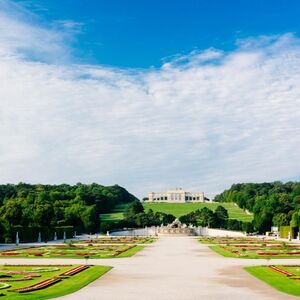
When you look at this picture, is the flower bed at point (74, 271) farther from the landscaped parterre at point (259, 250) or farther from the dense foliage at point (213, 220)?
the dense foliage at point (213, 220)

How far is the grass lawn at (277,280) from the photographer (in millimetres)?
16781

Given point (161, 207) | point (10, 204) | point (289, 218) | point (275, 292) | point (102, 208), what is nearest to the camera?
point (275, 292)

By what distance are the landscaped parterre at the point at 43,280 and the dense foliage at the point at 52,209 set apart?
34.2m

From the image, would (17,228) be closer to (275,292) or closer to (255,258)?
(255,258)

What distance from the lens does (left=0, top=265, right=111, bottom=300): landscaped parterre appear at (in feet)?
52.5

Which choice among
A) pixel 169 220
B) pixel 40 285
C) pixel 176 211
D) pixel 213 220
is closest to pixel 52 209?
pixel 213 220

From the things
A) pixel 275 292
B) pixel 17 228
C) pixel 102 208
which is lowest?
pixel 275 292

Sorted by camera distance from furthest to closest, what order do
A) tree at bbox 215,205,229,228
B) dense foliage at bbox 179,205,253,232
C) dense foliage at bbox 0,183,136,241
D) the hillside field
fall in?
1. the hillside field
2. tree at bbox 215,205,229,228
3. dense foliage at bbox 179,205,253,232
4. dense foliage at bbox 0,183,136,241

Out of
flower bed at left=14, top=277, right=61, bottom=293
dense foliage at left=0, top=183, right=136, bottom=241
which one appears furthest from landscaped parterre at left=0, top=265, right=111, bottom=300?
dense foliage at left=0, top=183, right=136, bottom=241

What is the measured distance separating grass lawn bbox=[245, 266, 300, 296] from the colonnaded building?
Result: 165710mm

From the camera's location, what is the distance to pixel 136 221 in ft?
361

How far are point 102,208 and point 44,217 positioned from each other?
203ft

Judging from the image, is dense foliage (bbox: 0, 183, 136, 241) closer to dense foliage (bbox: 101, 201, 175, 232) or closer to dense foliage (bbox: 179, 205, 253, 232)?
dense foliage (bbox: 101, 201, 175, 232)

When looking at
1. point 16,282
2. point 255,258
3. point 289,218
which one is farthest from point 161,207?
point 16,282
